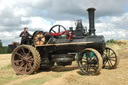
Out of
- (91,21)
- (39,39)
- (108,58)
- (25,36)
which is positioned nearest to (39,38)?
(39,39)

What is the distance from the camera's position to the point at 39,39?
8.17 metres

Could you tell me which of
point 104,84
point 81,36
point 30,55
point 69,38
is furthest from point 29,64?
point 104,84

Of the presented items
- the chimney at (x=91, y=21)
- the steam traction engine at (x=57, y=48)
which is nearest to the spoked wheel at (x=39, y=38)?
the steam traction engine at (x=57, y=48)

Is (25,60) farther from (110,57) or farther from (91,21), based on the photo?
(110,57)

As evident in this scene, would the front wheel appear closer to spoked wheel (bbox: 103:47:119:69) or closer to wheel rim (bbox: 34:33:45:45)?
spoked wheel (bbox: 103:47:119:69)

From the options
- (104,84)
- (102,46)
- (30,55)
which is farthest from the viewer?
(30,55)

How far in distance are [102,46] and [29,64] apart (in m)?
3.46

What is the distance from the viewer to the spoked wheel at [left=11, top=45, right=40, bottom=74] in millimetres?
7691

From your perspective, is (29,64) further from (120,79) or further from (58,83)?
(120,79)

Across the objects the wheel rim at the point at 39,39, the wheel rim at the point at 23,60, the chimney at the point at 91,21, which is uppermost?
the chimney at the point at 91,21

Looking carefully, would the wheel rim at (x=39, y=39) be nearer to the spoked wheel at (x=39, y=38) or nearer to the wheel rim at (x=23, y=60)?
the spoked wheel at (x=39, y=38)

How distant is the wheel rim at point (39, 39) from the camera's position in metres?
8.14

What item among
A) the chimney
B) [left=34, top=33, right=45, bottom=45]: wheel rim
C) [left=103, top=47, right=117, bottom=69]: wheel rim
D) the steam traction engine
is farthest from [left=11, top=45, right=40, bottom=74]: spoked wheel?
[left=103, top=47, right=117, bottom=69]: wheel rim

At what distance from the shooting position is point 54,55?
806 cm
